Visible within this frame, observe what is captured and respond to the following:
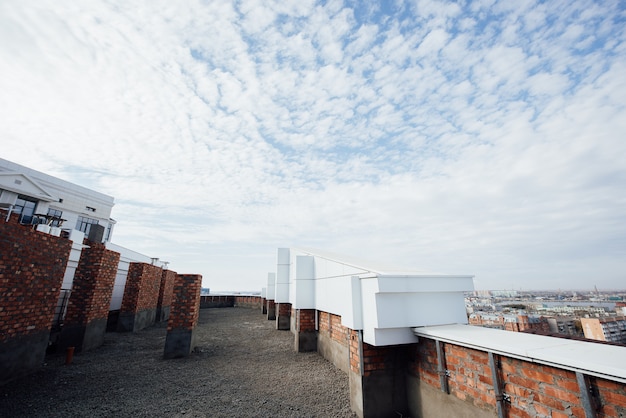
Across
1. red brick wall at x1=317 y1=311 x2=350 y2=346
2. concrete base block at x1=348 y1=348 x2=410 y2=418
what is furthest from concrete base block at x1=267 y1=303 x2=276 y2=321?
concrete base block at x1=348 y1=348 x2=410 y2=418

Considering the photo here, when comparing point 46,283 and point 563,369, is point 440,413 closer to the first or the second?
point 563,369

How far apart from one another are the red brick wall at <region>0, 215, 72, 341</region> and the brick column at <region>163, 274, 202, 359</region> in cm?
275

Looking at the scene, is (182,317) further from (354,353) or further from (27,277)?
(354,353)

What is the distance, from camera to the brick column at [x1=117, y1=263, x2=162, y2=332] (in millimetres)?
11688

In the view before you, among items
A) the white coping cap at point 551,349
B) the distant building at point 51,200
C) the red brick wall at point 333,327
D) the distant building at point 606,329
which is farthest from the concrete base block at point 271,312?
the distant building at point 606,329

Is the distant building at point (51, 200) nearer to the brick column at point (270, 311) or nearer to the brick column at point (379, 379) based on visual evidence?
the brick column at point (270, 311)

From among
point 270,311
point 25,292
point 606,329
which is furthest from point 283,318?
point 606,329

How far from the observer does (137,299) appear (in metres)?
11.9

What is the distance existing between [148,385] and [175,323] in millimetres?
2499

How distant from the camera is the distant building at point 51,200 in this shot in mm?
16312

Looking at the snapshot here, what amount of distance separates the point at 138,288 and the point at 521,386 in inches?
548

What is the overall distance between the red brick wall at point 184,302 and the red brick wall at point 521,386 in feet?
22.7

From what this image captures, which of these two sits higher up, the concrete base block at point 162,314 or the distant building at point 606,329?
the concrete base block at point 162,314

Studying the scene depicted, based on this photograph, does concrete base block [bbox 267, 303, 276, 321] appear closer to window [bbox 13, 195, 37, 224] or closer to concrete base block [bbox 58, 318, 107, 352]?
concrete base block [bbox 58, 318, 107, 352]
